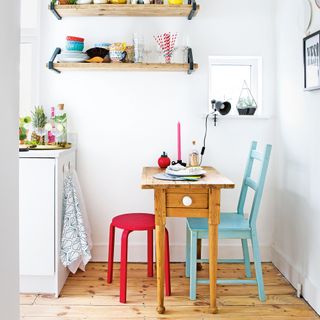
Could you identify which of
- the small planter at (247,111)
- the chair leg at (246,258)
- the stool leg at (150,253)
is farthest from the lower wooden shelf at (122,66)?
the chair leg at (246,258)

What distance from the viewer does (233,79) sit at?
325 centimetres

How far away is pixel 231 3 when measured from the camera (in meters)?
3.09

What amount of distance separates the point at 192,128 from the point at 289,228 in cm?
102

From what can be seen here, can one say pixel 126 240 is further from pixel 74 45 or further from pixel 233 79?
pixel 233 79

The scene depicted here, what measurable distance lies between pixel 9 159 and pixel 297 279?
2.03 meters

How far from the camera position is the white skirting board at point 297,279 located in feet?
7.60

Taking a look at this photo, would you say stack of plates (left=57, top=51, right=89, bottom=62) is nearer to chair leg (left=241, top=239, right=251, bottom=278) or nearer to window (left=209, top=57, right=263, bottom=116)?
window (left=209, top=57, right=263, bottom=116)

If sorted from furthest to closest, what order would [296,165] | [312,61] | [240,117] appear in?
[240,117], [296,165], [312,61]

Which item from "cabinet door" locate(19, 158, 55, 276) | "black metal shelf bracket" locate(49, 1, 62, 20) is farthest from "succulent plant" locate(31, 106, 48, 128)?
"black metal shelf bracket" locate(49, 1, 62, 20)

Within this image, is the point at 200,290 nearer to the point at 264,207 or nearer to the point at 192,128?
the point at 264,207

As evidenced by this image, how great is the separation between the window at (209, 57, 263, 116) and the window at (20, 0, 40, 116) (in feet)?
4.44

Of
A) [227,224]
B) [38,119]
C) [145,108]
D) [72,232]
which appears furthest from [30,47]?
[227,224]

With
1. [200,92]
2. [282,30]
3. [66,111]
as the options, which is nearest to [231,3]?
[282,30]

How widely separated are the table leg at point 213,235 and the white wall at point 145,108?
33.9 inches
